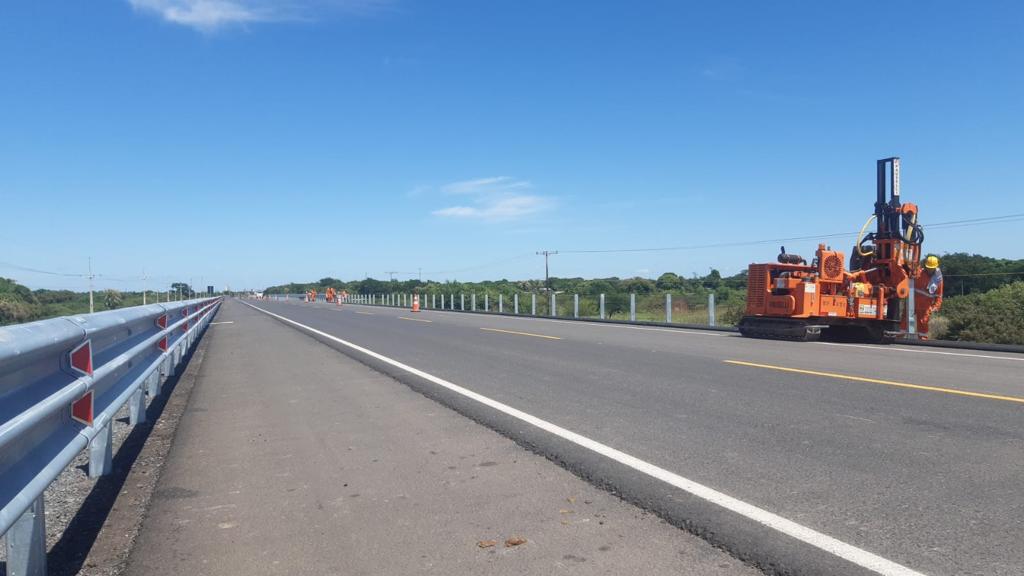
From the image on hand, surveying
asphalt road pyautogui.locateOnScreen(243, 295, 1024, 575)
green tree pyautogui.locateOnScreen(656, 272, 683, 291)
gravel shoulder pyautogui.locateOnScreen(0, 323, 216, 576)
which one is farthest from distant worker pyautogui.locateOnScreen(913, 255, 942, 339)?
green tree pyautogui.locateOnScreen(656, 272, 683, 291)

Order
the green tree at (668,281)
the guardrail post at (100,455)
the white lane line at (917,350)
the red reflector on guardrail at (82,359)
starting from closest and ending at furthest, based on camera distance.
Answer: the red reflector on guardrail at (82,359)
the guardrail post at (100,455)
the white lane line at (917,350)
the green tree at (668,281)

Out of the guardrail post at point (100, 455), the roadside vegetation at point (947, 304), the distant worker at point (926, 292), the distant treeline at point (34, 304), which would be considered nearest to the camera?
the guardrail post at point (100, 455)

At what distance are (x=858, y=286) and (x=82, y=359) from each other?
51.7 ft

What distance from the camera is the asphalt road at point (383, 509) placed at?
148 inches

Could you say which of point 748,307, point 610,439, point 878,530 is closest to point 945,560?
point 878,530

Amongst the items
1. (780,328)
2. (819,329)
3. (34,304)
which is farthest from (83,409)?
(819,329)

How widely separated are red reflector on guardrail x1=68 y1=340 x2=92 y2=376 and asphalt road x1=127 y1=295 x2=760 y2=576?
3.32 feet

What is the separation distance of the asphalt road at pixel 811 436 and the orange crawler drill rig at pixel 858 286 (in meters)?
3.15

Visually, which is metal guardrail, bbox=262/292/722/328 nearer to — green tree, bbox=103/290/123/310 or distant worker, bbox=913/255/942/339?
distant worker, bbox=913/255/942/339

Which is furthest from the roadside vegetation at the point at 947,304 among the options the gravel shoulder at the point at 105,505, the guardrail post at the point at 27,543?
the guardrail post at the point at 27,543

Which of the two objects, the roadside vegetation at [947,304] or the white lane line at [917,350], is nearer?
the roadside vegetation at [947,304]

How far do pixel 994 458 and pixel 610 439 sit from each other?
2889mm

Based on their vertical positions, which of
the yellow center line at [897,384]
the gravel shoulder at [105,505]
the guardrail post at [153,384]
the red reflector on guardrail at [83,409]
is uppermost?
the red reflector on guardrail at [83,409]

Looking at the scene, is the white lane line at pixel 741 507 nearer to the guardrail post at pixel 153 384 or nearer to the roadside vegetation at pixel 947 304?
the guardrail post at pixel 153 384
